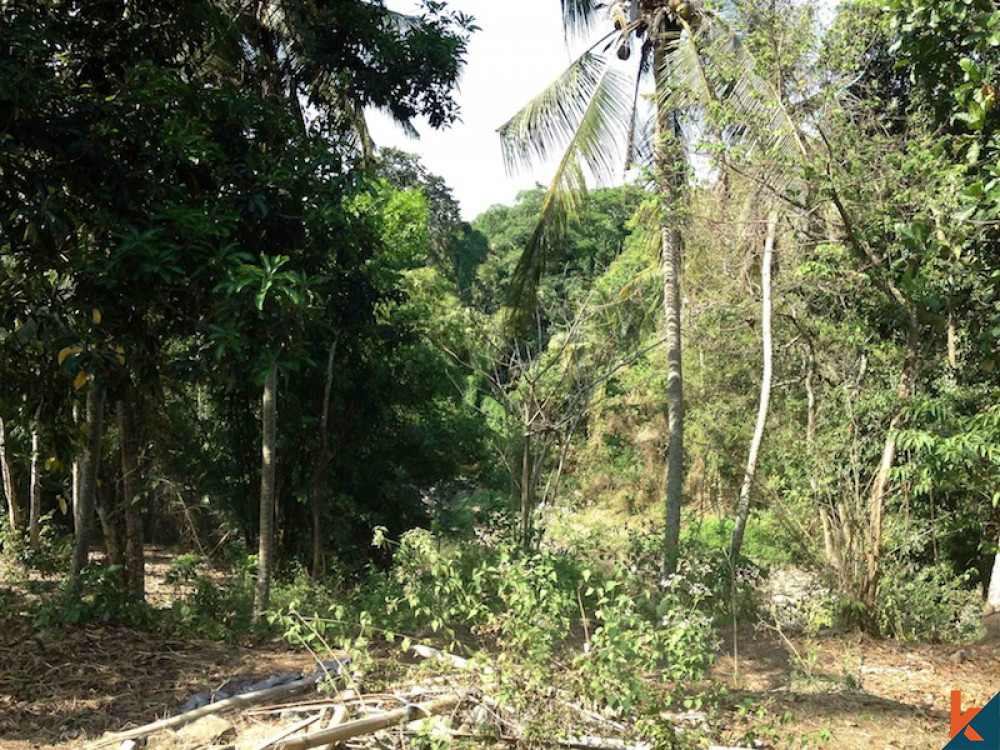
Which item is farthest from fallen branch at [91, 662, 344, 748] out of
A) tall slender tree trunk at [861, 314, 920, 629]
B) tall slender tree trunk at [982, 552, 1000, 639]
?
tall slender tree trunk at [982, 552, 1000, 639]

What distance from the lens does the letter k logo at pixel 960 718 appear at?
4773 mm

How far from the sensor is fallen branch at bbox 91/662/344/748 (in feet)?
14.1

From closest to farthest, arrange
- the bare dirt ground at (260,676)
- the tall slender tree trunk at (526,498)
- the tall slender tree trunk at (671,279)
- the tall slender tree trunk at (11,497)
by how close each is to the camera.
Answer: the bare dirt ground at (260,676)
the tall slender tree trunk at (671,279)
the tall slender tree trunk at (526,498)
the tall slender tree trunk at (11,497)

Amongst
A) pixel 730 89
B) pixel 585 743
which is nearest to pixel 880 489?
pixel 730 89

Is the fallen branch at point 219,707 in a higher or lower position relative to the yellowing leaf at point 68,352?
lower

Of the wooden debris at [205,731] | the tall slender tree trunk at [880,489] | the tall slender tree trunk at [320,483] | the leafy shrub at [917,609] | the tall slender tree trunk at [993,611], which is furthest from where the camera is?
the tall slender tree trunk at [320,483]

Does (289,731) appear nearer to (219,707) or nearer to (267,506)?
(219,707)

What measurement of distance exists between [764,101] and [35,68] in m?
5.76

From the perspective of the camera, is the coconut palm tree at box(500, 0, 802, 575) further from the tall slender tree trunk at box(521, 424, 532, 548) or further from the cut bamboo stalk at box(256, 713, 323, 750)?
the cut bamboo stalk at box(256, 713, 323, 750)

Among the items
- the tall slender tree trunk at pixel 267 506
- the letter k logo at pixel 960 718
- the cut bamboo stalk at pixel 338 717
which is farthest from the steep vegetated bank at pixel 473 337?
the letter k logo at pixel 960 718

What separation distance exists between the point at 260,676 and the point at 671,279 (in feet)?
20.3

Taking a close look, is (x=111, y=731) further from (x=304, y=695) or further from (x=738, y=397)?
(x=738, y=397)

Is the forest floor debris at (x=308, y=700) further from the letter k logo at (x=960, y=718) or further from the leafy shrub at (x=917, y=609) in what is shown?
the leafy shrub at (x=917, y=609)

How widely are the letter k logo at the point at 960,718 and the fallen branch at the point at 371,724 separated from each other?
2.82 meters
